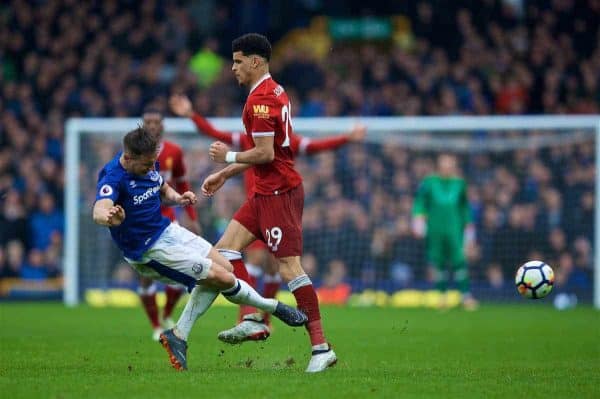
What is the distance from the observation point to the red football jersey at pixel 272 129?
29.4 feet

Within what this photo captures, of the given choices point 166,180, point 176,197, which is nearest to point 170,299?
point 166,180

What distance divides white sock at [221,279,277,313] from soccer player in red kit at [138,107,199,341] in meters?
2.89

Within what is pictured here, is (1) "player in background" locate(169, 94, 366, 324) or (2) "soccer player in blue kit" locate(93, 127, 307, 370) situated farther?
(1) "player in background" locate(169, 94, 366, 324)

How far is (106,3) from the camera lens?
25875mm

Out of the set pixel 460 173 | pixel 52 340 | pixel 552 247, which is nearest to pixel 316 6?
pixel 460 173

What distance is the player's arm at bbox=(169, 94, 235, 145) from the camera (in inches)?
469

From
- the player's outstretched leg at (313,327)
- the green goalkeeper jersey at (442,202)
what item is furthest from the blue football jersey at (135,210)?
the green goalkeeper jersey at (442,202)

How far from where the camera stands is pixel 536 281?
34.6ft

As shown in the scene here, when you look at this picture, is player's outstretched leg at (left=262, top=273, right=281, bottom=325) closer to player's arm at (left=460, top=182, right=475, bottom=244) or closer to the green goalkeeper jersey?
the green goalkeeper jersey

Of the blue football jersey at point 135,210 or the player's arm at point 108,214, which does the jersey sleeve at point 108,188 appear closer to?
the blue football jersey at point 135,210

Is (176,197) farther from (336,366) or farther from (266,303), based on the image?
(336,366)

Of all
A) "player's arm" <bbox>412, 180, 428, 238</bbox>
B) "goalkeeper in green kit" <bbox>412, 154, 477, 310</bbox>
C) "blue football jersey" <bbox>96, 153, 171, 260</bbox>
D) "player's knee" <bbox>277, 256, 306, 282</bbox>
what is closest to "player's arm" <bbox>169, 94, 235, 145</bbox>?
"blue football jersey" <bbox>96, 153, 171, 260</bbox>

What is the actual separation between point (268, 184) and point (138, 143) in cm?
122

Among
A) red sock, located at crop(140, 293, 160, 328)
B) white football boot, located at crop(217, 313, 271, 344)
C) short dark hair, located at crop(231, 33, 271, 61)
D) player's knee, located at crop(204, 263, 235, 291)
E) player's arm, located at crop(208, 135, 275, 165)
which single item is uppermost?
short dark hair, located at crop(231, 33, 271, 61)
